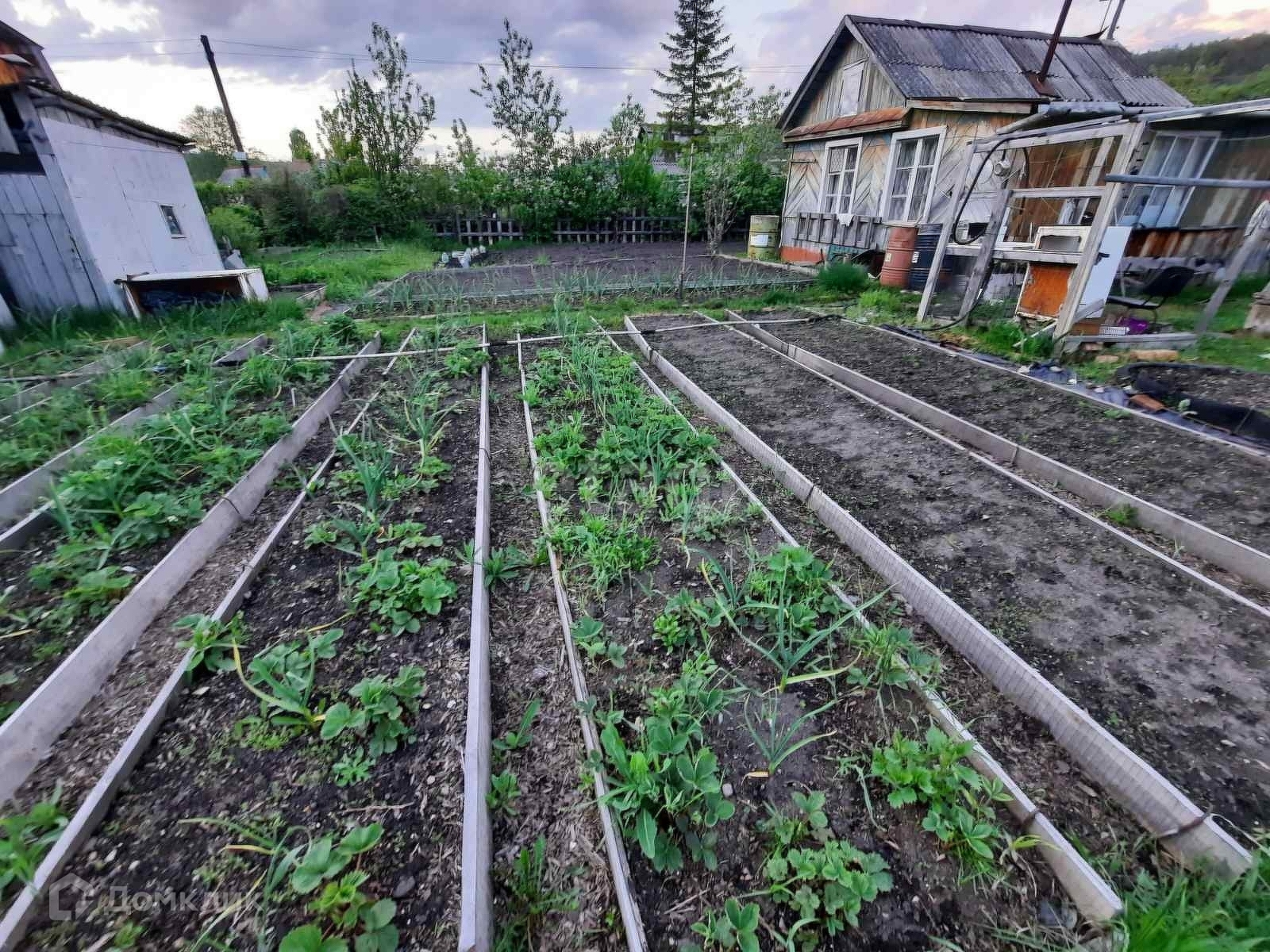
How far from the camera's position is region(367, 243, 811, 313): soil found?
7398 millimetres

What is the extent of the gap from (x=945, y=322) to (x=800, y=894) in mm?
6489

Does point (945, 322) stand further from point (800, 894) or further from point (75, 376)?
point (75, 376)

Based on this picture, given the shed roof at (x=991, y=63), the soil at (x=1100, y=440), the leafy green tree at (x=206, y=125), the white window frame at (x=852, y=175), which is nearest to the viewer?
the soil at (x=1100, y=440)

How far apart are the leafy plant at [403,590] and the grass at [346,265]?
692 cm

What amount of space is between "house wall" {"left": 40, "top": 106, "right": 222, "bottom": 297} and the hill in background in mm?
26818

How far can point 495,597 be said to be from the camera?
2154mm

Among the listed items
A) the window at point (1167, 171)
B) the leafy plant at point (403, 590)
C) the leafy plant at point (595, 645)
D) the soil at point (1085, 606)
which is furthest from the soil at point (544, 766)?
the window at point (1167, 171)

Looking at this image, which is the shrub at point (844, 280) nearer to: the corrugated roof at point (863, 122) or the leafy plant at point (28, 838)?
the corrugated roof at point (863, 122)

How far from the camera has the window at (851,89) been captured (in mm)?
9594

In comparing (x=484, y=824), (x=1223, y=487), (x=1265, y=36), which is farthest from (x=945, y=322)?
(x=1265, y=36)

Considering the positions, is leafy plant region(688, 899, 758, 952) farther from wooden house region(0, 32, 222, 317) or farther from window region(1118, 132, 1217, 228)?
window region(1118, 132, 1217, 228)

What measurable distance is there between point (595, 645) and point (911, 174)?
1012cm

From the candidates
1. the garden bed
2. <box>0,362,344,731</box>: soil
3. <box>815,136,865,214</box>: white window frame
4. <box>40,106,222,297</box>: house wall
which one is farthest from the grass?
<box>815,136,865,214</box>: white window frame

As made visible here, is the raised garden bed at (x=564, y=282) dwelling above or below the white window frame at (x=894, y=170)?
below
